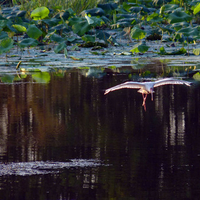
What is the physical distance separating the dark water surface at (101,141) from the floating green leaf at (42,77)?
75cm

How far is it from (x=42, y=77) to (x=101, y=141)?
14.9 ft

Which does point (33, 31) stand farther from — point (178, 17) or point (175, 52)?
point (178, 17)

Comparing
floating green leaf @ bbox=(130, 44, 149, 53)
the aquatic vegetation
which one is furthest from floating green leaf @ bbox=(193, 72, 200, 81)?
floating green leaf @ bbox=(130, 44, 149, 53)

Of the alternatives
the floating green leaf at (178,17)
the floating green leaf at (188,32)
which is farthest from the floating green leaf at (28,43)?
the floating green leaf at (178,17)

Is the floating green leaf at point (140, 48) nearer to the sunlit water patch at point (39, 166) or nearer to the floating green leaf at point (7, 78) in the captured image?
the floating green leaf at point (7, 78)

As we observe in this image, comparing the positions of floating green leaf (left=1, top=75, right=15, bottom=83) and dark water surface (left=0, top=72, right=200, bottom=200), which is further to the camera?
floating green leaf (left=1, top=75, right=15, bottom=83)

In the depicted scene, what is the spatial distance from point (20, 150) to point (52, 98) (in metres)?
2.51

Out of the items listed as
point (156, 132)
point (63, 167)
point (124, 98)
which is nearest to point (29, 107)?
point (124, 98)

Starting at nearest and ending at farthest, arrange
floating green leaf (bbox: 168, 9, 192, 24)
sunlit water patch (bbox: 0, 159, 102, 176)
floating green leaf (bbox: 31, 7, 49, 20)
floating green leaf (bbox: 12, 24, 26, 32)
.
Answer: sunlit water patch (bbox: 0, 159, 102, 176)
floating green leaf (bbox: 12, 24, 26, 32)
floating green leaf (bbox: 168, 9, 192, 24)
floating green leaf (bbox: 31, 7, 49, 20)

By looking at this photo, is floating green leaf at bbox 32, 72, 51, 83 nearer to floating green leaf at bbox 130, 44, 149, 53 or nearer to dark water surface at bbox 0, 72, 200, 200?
dark water surface at bbox 0, 72, 200, 200

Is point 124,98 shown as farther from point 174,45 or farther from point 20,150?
point 174,45

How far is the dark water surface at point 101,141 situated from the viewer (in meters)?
3.87

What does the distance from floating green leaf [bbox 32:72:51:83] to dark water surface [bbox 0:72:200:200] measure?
0.75 m

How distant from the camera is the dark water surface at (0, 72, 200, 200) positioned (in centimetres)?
387
